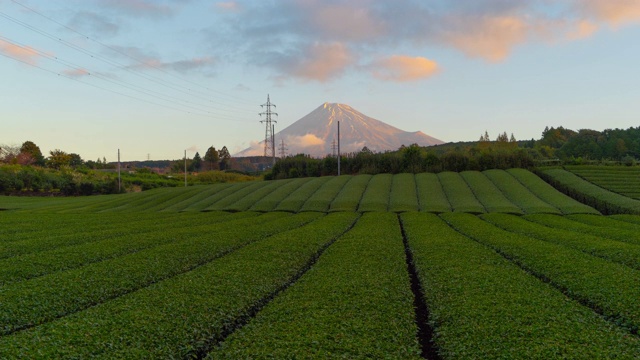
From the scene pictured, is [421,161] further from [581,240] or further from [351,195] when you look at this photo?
[581,240]

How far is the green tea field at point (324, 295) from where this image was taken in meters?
5.82

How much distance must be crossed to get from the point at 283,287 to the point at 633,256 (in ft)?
33.4

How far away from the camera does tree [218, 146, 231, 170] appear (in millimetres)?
115125

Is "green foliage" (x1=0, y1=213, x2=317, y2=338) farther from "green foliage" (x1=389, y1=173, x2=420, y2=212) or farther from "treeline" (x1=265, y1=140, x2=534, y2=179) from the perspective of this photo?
"treeline" (x1=265, y1=140, x2=534, y2=179)

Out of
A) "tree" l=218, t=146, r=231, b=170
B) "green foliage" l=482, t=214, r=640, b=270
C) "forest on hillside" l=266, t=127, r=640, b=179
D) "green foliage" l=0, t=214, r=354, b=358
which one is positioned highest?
"tree" l=218, t=146, r=231, b=170

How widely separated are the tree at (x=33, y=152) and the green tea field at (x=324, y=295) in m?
72.1

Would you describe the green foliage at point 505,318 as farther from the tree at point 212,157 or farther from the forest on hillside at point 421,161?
the tree at point 212,157

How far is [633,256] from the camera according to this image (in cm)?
1176

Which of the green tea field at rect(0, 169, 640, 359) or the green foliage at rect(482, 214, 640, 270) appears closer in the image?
the green tea field at rect(0, 169, 640, 359)

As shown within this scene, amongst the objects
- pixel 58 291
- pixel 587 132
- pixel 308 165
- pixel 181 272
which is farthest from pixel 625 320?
pixel 587 132

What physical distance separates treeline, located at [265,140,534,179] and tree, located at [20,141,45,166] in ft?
186

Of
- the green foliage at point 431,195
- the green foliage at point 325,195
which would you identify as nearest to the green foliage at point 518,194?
the green foliage at point 431,195

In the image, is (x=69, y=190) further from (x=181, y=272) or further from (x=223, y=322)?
(x=223, y=322)

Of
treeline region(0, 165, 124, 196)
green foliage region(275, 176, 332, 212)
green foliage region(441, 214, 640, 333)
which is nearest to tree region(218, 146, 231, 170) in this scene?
treeline region(0, 165, 124, 196)
